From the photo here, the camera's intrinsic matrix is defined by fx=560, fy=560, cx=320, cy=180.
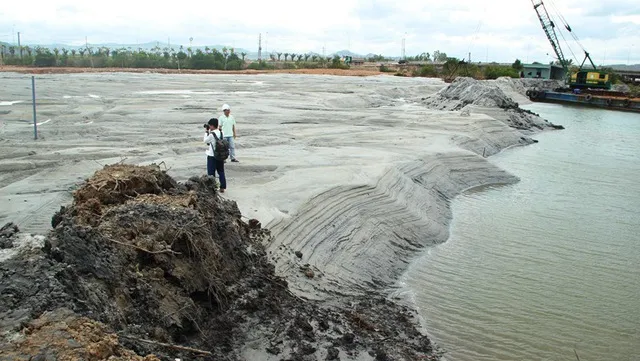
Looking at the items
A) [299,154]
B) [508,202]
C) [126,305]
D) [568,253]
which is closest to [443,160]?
[508,202]

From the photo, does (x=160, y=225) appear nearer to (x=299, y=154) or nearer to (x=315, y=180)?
(x=315, y=180)

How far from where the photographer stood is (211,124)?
10.4m

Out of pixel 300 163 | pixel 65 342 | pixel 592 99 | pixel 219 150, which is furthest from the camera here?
pixel 592 99

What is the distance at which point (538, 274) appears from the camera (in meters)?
10.7

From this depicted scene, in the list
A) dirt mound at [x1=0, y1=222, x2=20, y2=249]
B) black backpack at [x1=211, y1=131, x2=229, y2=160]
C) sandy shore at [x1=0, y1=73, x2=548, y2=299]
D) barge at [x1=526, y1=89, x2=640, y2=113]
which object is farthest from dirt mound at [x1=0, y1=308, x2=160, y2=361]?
barge at [x1=526, y1=89, x2=640, y2=113]

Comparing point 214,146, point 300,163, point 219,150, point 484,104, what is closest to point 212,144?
point 214,146

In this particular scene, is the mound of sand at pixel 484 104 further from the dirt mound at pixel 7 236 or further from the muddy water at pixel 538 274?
the dirt mound at pixel 7 236

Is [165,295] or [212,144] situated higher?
[212,144]

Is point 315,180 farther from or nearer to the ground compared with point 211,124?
nearer to the ground

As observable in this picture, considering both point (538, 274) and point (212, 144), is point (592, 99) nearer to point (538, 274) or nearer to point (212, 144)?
point (538, 274)

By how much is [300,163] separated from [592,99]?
45.8m

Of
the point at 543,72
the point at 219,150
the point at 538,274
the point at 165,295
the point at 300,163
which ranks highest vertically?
the point at 543,72

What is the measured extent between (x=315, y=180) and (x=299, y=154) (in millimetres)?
3583

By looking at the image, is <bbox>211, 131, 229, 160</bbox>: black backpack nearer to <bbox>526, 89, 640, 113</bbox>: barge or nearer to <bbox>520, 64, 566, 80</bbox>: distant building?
<bbox>526, 89, 640, 113</bbox>: barge
